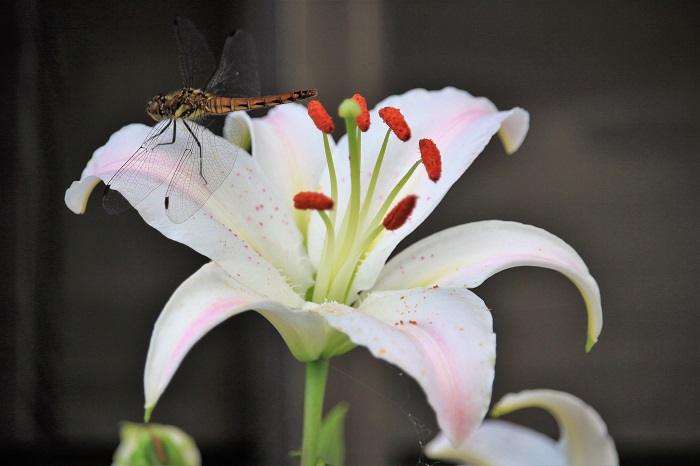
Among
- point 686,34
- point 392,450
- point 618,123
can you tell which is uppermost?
point 686,34

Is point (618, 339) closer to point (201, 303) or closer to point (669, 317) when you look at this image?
point (669, 317)

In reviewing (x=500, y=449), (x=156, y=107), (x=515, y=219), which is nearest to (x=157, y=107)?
(x=156, y=107)

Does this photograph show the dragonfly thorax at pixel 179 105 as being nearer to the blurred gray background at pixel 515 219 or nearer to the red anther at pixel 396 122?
the red anther at pixel 396 122

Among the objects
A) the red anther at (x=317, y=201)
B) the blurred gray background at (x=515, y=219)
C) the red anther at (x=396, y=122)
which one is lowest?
the blurred gray background at (x=515, y=219)

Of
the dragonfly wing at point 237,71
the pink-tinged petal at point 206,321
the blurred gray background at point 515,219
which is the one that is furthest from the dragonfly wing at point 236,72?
the blurred gray background at point 515,219

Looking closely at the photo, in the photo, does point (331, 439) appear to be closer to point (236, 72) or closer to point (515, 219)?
point (236, 72)

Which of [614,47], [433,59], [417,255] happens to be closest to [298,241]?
[417,255]
